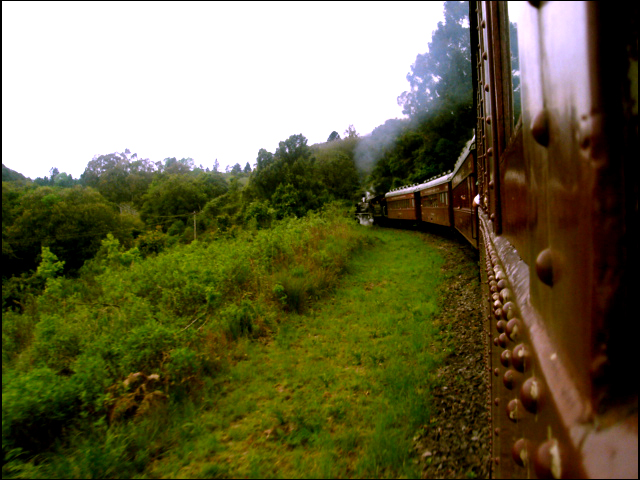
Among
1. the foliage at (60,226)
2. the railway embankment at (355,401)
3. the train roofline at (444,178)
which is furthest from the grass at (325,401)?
the foliage at (60,226)

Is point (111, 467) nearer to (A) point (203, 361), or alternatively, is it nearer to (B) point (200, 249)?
(A) point (203, 361)

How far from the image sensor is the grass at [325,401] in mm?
2863

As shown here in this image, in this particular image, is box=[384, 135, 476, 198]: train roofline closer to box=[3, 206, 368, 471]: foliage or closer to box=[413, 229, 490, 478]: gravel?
box=[413, 229, 490, 478]: gravel

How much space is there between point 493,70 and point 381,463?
2.26 meters

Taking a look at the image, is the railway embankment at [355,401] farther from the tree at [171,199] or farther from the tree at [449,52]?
the tree at [171,199]

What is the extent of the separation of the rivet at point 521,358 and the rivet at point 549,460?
264 mm

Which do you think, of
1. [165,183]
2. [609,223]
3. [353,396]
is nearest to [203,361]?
[353,396]

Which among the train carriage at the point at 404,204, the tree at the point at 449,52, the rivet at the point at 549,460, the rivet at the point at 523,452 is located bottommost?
the rivet at the point at 523,452

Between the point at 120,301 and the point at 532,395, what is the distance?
6.39 metres

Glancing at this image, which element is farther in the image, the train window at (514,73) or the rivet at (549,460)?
the train window at (514,73)

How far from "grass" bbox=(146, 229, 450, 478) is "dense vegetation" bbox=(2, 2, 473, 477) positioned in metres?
0.35

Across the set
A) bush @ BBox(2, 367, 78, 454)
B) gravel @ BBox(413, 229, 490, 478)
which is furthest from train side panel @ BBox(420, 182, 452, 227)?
bush @ BBox(2, 367, 78, 454)

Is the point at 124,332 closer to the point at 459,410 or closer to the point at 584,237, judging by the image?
the point at 459,410

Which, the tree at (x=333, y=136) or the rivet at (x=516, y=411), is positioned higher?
the tree at (x=333, y=136)
